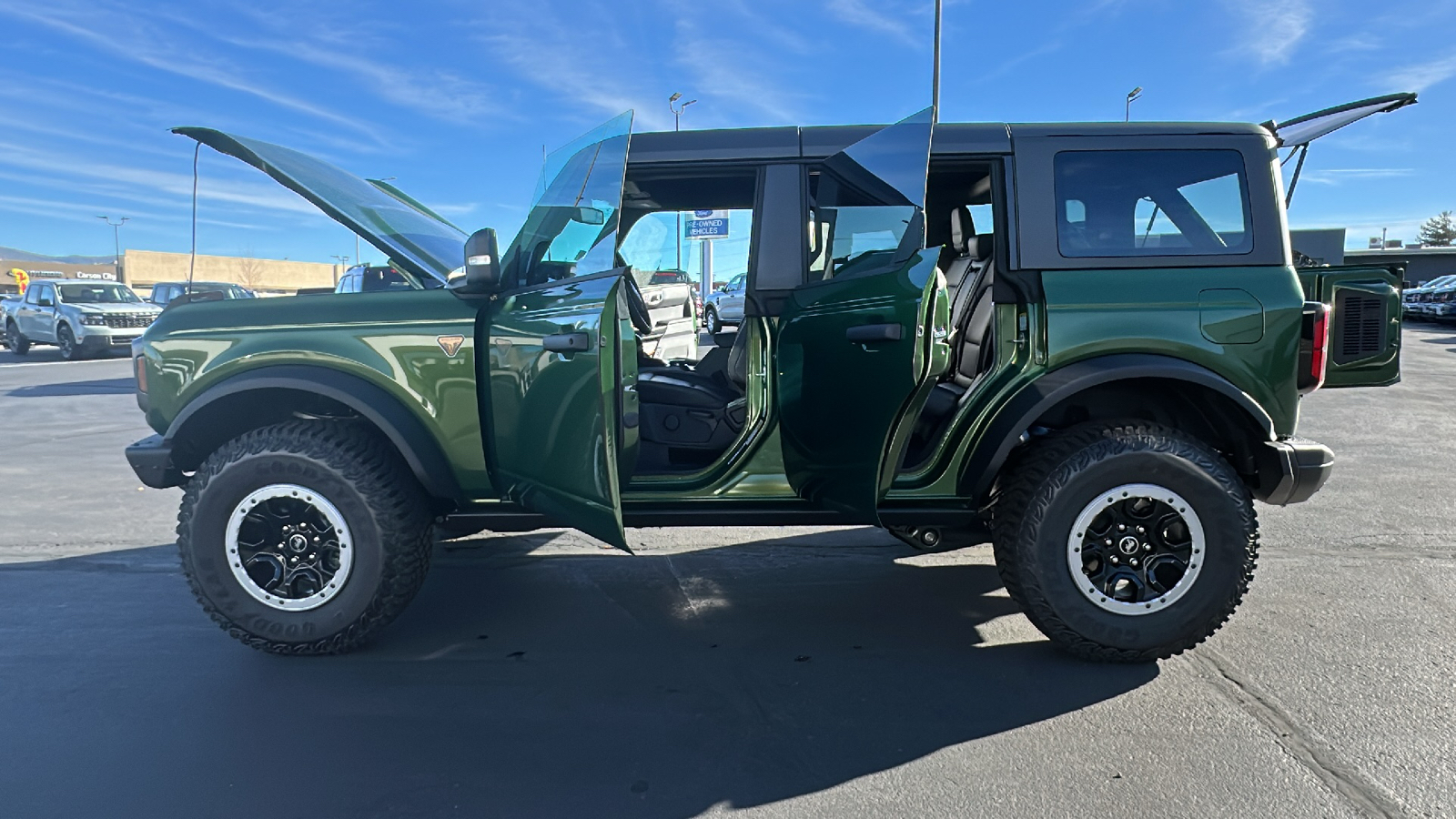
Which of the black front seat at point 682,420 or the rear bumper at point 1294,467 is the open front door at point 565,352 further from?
the rear bumper at point 1294,467

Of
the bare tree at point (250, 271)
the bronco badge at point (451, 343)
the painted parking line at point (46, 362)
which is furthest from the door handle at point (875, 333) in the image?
the bare tree at point (250, 271)

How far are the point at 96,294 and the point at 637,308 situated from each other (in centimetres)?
2202

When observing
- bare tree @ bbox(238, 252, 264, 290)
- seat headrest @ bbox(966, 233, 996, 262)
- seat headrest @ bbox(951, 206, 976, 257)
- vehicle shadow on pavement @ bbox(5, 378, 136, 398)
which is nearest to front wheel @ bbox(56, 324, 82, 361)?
vehicle shadow on pavement @ bbox(5, 378, 136, 398)

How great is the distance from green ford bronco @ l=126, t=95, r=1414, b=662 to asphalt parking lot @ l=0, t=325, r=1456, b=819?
332 mm

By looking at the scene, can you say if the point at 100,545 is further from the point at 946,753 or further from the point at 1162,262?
the point at 1162,262

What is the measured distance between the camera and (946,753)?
2.60 m

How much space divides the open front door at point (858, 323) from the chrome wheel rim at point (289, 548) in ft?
5.92

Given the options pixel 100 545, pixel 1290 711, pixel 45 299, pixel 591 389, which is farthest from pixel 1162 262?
pixel 45 299

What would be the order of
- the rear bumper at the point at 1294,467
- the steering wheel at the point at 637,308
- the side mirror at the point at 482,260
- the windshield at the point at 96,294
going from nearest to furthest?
the side mirror at the point at 482,260
the rear bumper at the point at 1294,467
the steering wheel at the point at 637,308
the windshield at the point at 96,294

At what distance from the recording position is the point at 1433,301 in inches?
941

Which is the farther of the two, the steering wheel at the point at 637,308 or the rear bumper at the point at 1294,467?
the steering wheel at the point at 637,308

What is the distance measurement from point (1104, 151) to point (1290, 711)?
2.11m

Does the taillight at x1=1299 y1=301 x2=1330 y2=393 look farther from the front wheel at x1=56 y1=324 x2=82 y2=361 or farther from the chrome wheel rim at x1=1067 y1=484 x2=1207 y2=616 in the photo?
the front wheel at x1=56 y1=324 x2=82 y2=361

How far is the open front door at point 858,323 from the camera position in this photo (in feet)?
9.69
